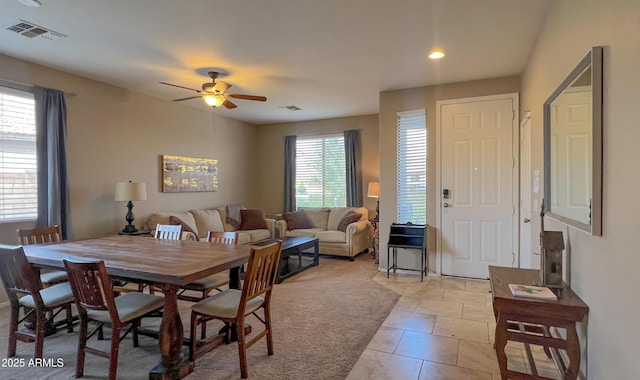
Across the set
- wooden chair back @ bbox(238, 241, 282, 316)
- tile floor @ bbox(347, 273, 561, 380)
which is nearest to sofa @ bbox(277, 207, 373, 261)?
tile floor @ bbox(347, 273, 561, 380)

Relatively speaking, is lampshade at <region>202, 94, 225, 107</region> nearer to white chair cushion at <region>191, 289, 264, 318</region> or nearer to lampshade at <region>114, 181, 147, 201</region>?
lampshade at <region>114, 181, 147, 201</region>

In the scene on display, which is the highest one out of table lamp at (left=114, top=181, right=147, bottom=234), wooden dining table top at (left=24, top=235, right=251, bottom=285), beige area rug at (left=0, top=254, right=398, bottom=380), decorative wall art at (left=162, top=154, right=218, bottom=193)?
decorative wall art at (left=162, top=154, right=218, bottom=193)

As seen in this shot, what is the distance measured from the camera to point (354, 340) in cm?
284

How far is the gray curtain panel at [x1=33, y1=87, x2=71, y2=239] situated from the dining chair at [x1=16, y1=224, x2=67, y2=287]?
2.04ft

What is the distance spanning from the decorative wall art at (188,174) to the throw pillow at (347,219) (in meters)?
2.47

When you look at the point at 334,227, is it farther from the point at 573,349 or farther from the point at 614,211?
the point at 614,211

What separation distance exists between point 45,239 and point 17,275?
1.07 meters

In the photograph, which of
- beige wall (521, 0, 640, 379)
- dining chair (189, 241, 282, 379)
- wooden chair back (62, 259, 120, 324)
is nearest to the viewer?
beige wall (521, 0, 640, 379)

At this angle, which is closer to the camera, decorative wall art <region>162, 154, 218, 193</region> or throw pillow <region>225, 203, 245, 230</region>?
decorative wall art <region>162, 154, 218, 193</region>

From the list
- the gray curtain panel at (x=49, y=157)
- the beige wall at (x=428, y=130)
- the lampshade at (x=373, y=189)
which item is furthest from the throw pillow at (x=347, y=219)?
the gray curtain panel at (x=49, y=157)

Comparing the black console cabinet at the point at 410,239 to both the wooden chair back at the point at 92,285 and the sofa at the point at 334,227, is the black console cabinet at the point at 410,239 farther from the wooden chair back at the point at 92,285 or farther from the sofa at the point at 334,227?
the wooden chair back at the point at 92,285

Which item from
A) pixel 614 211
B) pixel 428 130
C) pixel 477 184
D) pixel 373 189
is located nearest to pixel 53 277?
pixel 614 211

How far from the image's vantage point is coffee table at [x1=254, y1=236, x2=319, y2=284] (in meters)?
4.74

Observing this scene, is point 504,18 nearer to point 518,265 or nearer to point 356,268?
point 518,265
